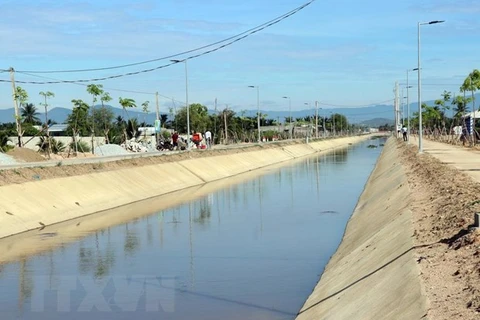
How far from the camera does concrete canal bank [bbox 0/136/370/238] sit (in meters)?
27.1

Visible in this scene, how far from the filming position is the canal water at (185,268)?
14172 mm

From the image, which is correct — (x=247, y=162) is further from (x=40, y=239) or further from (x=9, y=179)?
(x=40, y=239)

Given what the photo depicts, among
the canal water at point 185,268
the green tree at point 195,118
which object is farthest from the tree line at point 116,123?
the canal water at point 185,268

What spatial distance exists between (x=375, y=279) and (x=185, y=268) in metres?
7.59

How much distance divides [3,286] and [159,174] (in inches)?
1109

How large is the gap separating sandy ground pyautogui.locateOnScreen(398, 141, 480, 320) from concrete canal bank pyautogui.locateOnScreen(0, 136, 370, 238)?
14716 millimetres

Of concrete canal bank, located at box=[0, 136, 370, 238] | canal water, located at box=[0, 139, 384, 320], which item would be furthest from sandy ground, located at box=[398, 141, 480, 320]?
concrete canal bank, located at box=[0, 136, 370, 238]

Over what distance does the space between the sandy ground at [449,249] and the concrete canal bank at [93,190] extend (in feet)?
48.3

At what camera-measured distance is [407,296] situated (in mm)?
9656

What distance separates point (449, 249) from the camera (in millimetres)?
11664

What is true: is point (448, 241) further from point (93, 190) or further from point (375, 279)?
point (93, 190)

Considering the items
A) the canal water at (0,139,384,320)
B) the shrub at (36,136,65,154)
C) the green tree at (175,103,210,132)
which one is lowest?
the canal water at (0,139,384,320)

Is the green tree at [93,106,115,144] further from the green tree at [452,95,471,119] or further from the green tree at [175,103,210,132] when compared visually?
the green tree at [452,95,471,119]

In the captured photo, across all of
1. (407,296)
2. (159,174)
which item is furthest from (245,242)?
(159,174)
